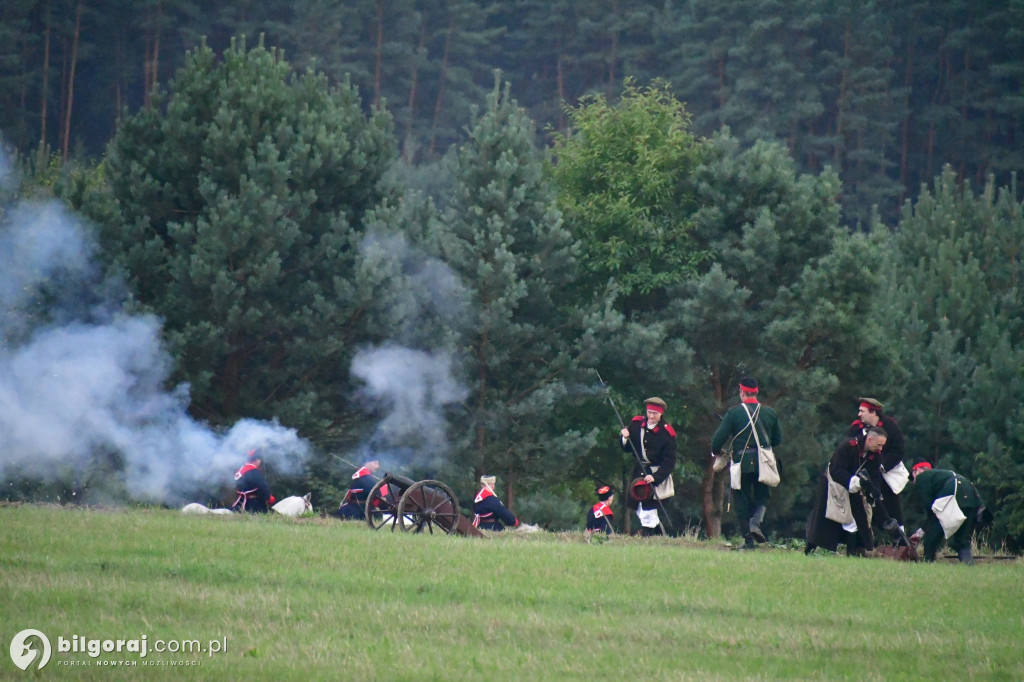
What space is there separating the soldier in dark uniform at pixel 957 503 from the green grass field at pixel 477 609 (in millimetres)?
1221

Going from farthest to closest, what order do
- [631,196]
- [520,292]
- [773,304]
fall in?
1. [631,196]
2. [773,304]
3. [520,292]

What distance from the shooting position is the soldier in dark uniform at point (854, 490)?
1349 cm

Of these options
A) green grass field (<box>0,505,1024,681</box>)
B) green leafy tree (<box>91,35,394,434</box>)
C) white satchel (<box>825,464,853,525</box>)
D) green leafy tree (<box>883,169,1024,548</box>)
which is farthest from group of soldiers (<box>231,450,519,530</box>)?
green leafy tree (<box>883,169,1024,548</box>)

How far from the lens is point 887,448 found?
13586mm

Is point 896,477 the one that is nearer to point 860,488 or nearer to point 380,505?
point 860,488

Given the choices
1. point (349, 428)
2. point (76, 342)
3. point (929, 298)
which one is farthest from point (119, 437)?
point (929, 298)

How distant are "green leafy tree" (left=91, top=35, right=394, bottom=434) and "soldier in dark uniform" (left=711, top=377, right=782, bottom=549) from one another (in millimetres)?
9975

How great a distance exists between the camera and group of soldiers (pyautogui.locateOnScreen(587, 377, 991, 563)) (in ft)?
44.5

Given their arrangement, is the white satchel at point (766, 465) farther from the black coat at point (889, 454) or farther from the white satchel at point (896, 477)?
the white satchel at point (896, 477)

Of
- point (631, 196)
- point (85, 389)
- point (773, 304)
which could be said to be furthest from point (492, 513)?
point (631, 196)

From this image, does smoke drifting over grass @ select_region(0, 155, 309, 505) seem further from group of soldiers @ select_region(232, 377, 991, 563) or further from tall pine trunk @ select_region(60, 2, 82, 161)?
tall pine trunk @ select_region(60, 2, 82, 161)

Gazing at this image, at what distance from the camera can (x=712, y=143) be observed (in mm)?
28328

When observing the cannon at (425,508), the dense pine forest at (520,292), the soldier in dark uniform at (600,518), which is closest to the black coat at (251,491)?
the cannon at (425,508)

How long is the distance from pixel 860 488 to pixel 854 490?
0.26 feet
